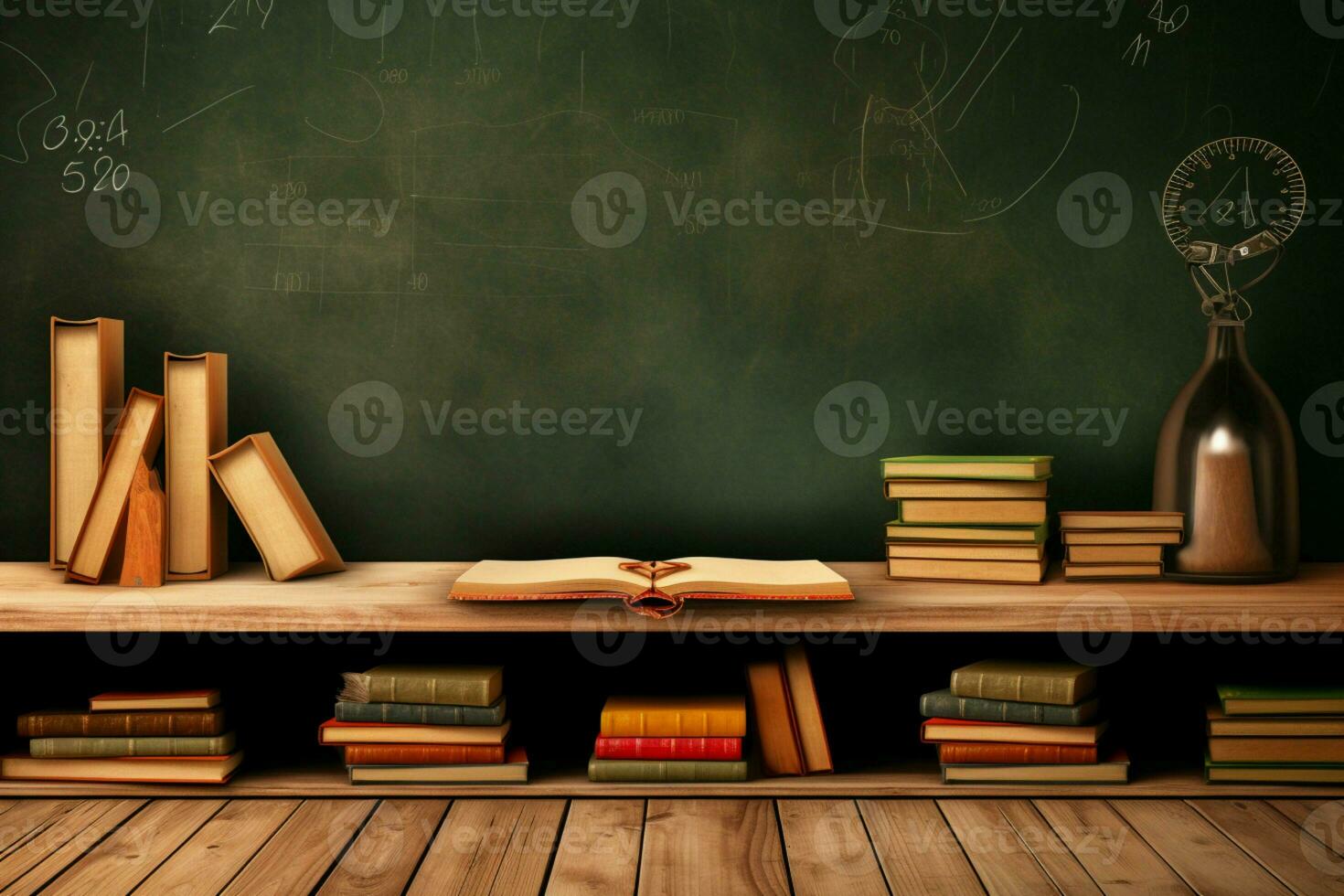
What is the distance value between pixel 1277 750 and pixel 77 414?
2157 millimetres

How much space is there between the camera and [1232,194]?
2160 mm

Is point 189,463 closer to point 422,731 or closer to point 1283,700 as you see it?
point 422,731

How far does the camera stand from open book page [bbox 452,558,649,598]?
1756 millimetres

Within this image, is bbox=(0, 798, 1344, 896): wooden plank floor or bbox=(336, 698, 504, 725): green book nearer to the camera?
bbox=(0, 798, 1344, 896): wooden plank floor

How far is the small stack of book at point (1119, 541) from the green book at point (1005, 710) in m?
0.23

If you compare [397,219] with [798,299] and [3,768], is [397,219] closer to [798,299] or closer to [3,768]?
[798,299]

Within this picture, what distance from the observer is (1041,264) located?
7.16ft

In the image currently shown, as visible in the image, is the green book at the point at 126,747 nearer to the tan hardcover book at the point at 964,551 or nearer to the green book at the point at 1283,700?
the tan hardcover book at the point at 964,551

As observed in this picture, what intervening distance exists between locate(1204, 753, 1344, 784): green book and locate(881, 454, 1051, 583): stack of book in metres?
0.43

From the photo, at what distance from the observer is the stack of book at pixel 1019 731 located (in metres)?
1.83

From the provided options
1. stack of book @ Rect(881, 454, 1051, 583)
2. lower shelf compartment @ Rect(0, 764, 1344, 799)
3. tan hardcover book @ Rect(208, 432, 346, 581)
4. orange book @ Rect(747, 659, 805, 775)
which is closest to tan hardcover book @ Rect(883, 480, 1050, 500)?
stack of book @ Rect(881, 454, 1051, 583)

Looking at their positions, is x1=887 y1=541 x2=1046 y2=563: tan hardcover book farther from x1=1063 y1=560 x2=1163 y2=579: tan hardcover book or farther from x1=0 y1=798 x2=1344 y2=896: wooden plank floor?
x1=0 y1=798 x2=1344 y2=896: wooden plank floor

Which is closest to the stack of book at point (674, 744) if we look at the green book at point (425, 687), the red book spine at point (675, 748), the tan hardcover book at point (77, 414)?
the red book spine at point (675, 748)

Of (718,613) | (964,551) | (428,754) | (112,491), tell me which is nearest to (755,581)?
(718,613)
